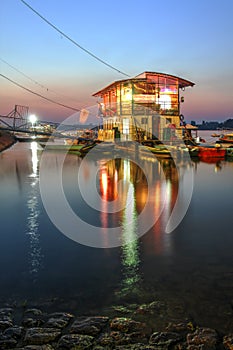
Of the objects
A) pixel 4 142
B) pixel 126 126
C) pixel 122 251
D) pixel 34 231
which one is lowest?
pixel 122 251

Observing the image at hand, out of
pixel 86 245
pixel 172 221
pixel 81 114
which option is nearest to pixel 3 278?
pixel 86 245

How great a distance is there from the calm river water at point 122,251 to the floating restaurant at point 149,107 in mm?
23814

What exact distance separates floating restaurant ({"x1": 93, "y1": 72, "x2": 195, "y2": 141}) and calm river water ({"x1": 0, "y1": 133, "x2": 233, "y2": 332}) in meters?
23.8

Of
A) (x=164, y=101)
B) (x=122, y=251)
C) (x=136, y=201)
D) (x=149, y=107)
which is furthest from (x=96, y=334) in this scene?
(x=164, y=101)

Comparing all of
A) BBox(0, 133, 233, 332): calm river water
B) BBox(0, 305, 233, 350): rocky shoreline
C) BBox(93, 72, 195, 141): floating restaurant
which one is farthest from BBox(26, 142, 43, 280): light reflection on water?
BBox(93, 72, 195, 141): floating restaurant

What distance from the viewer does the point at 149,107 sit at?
4375 cm

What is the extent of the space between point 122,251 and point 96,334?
13.9ft

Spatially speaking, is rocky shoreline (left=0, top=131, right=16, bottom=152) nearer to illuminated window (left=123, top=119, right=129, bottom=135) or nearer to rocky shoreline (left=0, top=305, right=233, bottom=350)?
illuminated window (left=123, top=119, right=129, bottom=135)

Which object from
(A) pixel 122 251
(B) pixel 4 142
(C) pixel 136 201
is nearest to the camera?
(A) pixel 122 251

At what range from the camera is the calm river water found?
7.08 metres

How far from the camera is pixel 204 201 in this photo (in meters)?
17.3

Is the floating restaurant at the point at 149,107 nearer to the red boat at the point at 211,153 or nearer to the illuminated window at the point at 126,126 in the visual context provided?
the illuminated window at the point at 126,126

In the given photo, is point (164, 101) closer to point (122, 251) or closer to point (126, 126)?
point (126, 126)

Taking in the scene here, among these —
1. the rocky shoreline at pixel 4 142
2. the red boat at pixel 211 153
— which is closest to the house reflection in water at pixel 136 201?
the red boat at pixel 211 153
